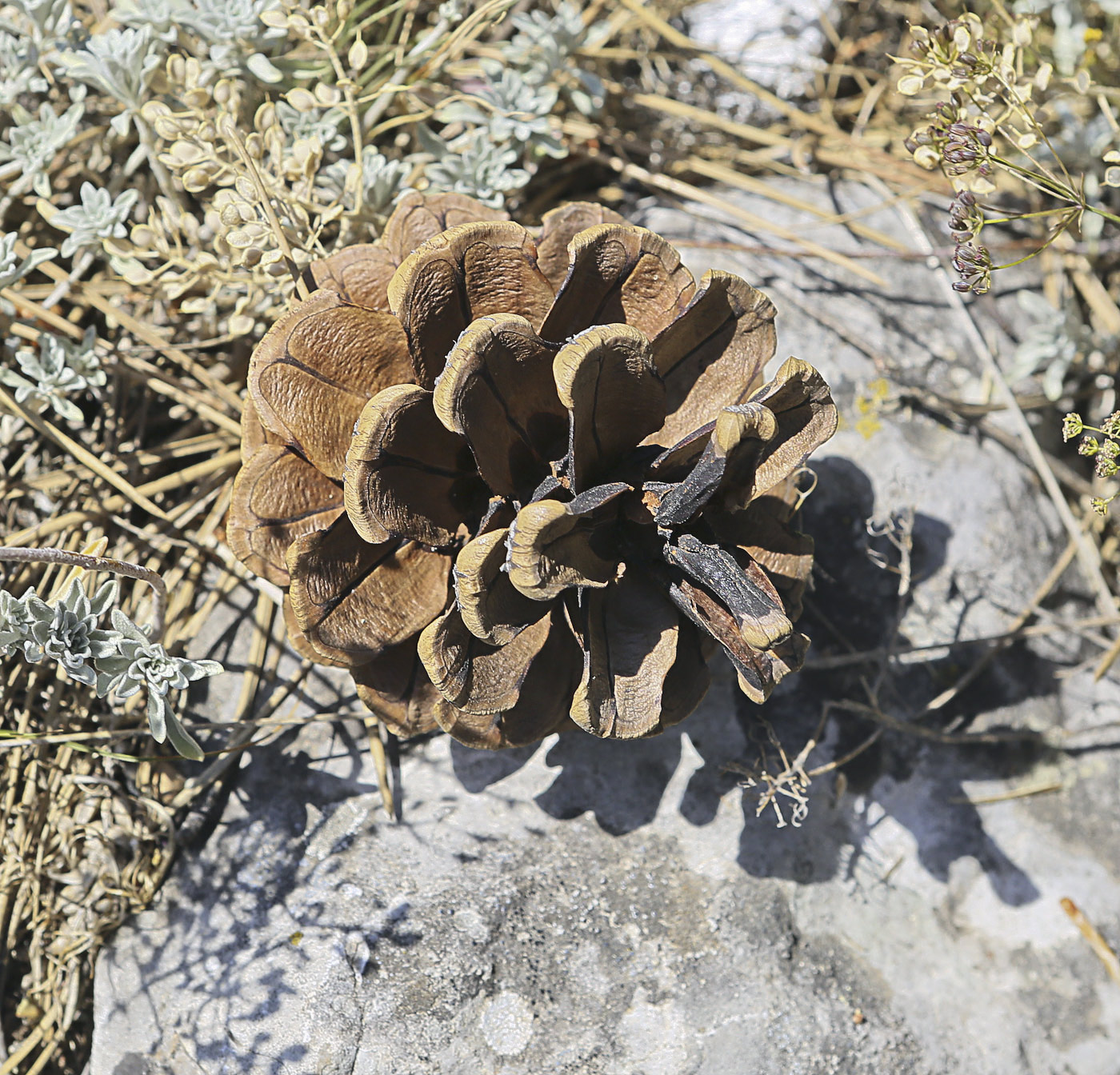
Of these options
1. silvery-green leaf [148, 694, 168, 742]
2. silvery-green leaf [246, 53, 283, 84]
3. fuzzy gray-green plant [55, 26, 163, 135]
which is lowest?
silvery-green leaf [148, 694, 168, 742]

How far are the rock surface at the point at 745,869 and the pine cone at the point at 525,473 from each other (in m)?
0.30

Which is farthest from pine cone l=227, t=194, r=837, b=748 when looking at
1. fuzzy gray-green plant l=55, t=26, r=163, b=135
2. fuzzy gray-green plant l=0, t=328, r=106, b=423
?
fuzzy gray-green plant l=55, t=26, r=163, b=135

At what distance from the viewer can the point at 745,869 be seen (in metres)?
1.66

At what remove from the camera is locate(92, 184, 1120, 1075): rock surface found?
151cm

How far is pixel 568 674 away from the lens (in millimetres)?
1489

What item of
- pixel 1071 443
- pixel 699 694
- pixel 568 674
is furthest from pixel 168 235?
→ pixel 1071 443

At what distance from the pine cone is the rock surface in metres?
0.30

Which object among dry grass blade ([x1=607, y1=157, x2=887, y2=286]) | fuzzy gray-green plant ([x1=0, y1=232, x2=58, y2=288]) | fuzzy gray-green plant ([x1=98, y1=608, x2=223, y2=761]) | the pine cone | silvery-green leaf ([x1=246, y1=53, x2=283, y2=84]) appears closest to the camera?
the pine cone

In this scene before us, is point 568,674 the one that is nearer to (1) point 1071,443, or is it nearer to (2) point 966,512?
(2) point 966,512

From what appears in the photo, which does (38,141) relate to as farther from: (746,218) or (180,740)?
(746,218)

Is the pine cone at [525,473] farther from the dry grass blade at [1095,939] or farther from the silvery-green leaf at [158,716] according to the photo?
the dry grass blade at [1095,939]

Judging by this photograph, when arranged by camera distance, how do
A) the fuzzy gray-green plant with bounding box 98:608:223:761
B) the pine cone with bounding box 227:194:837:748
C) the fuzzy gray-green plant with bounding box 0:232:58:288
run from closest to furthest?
the pine cone with bounding box 227:194:837:748 → the fuzzy gray-green plant with bounding box 98:608:223:761 → the fuzzy gray-green plant with bounding box 0:232:58:288

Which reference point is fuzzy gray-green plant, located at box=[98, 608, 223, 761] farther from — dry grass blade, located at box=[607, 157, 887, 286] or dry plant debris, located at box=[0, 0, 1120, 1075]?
dry grass blade, located at box=[607, 157, 887, 286]

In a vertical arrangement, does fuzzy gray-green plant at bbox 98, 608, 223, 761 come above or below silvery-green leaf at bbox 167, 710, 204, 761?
above
